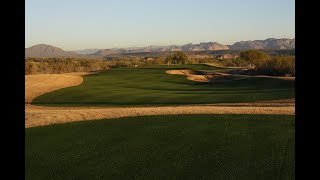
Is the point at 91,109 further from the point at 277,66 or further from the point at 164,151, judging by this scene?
the point at 277,66

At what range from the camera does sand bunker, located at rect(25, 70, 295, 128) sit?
19.5 m

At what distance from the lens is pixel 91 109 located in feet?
82.1

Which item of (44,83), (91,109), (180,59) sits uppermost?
(180,59)

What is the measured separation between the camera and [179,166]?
8.48 metres

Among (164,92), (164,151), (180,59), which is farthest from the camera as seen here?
(180,59)

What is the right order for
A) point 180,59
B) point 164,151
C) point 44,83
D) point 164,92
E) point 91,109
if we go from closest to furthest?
point 164,151 < point 91,109 < point 164,92 < point 44,83 < point 180,59

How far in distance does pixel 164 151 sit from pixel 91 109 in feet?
51.1

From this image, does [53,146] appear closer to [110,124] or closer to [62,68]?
[110,124]

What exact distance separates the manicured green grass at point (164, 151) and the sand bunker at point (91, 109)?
475 centimetres

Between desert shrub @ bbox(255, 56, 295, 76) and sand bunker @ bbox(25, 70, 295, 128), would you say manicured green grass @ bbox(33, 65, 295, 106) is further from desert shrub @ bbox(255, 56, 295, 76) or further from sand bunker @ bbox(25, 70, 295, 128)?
desert shrub @ bbox(255, 56, 295, 76)

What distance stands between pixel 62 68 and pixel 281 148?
247 ft

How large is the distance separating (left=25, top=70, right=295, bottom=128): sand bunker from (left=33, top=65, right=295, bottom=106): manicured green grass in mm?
2261

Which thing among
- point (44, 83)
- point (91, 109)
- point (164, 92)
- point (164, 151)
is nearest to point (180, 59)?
point (44, 83)
